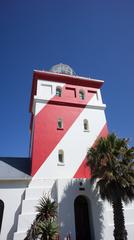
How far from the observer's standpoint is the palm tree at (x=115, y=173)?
12.8m

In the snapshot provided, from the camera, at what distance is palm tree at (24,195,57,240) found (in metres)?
11.7

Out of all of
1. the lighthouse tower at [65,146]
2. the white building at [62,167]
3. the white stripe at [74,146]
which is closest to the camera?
the white building at [62,167]

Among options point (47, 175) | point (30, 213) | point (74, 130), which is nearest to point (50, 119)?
point (74, 130)

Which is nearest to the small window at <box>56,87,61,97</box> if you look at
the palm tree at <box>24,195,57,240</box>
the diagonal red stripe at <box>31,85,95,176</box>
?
the diagonal red stripe at <box>31,85,95,176</box>

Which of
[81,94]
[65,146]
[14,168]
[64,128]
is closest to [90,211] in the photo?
[65,146]

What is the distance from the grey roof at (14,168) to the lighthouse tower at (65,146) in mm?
1260

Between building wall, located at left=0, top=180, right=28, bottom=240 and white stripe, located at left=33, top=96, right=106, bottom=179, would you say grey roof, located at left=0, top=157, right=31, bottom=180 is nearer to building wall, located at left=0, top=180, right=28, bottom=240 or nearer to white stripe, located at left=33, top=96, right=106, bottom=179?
building wall, located at left=0, top=180, right=28, bottom=240

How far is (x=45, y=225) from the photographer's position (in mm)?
11852

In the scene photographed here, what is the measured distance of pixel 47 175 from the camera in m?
16.5

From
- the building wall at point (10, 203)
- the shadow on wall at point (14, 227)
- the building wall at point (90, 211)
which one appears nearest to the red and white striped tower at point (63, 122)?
the building wall at point (90, 211)

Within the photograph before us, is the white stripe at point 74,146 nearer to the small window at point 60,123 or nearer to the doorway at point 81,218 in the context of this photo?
the small window at point 60,123

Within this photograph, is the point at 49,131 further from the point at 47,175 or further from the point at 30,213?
the point at 30,213

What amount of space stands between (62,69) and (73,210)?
62.1 feet

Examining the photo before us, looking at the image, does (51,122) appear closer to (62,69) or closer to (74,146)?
(74,146)
